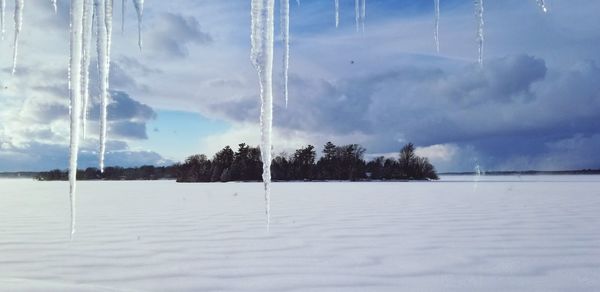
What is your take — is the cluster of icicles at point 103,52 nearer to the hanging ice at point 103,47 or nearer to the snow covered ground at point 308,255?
the hanging ice at point 103,47

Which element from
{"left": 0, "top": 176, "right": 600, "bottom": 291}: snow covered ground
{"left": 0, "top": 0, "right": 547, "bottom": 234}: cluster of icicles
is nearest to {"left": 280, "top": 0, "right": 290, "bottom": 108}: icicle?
{"left": 0, "top": 0, "right": 547, "bottom": 234}: cluster of icicles

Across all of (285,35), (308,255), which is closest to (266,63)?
(285,35)

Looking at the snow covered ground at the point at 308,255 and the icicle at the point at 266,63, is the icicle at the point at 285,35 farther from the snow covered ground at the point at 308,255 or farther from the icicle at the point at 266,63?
the snow covered ground at the point at 308,255

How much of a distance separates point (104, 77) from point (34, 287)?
1.43 m

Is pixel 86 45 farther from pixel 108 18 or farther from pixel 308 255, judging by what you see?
pixel 308 255

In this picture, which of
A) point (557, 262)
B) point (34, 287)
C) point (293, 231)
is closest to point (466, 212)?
point (293, 231)

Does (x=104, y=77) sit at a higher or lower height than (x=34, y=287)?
higher

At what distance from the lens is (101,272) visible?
353 centimetres

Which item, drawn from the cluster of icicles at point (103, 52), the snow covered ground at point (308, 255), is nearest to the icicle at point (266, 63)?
the cluster of icicles at point (103, 52)

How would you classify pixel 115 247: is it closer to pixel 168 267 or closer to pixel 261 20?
pixel 168 267

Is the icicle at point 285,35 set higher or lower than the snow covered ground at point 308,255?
higher

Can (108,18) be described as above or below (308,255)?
above

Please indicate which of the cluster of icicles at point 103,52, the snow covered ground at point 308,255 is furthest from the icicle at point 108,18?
the snow covered ground at point 308,255

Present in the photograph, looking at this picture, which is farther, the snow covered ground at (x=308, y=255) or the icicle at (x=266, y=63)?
the snow covered ground at (x=308, y=255)
